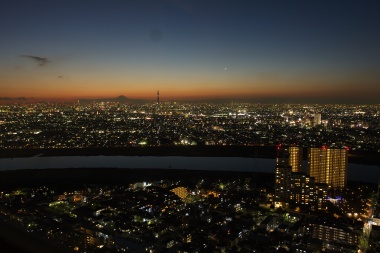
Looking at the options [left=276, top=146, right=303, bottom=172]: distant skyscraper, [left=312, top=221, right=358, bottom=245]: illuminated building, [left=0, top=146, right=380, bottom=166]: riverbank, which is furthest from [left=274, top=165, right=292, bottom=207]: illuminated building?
[left=0, top=146, right=380, bottom=166]: riverbank

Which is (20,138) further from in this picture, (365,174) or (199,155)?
(365,174)

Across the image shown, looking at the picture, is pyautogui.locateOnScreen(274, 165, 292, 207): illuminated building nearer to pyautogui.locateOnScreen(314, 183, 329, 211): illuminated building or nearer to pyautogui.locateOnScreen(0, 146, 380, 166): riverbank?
pyautogui.locateOnScreen(314, 183, 329, 211): illuminated building

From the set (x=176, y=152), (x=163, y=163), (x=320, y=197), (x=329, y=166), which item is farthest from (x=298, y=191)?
(x=176, y=152)

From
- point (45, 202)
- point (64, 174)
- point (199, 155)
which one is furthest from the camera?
point (199, 155)

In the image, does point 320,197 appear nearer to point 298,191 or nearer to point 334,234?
point 298,191

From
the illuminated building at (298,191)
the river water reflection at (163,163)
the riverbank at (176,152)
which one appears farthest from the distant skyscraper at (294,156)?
the riverbank at (176,152)

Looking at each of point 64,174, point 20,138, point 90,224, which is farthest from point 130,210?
point 20,138
